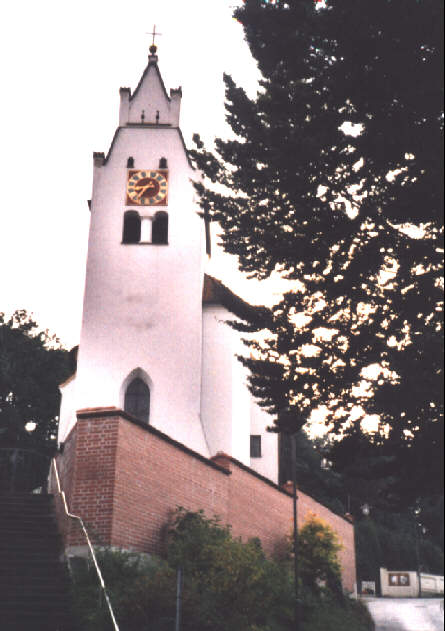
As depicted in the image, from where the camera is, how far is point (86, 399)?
984 inches

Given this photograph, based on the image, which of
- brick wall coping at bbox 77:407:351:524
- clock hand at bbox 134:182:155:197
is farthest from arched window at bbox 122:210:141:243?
brick wall coping at bbox 77:407:351:524

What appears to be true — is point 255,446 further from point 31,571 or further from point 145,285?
point 31,571

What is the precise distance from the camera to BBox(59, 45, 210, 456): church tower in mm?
25141

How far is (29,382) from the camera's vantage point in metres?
43.3

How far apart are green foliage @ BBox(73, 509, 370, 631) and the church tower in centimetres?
1004

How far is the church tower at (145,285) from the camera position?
82.5 ft

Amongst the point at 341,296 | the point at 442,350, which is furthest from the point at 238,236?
the point at 442,350

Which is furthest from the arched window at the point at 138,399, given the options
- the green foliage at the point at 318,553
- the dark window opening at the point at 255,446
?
the dark window opening at the point at 255,446

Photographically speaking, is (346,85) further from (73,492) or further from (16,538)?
(16,538)

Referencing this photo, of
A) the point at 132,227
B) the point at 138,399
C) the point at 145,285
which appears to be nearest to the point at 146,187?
the point at 132,227

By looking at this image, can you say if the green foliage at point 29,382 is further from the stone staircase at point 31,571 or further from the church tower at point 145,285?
the stone staircase at point 31,571

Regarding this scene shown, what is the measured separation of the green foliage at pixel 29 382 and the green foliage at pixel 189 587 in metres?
29.5

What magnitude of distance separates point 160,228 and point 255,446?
10.3 meters

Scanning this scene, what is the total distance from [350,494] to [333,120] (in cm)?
483
